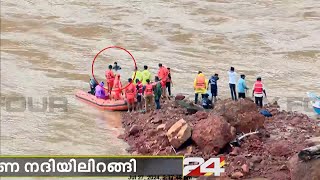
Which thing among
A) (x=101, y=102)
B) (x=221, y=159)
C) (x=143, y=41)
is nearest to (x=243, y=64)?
(x=143, y=41)

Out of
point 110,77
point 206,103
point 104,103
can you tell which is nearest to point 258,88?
point 206,103

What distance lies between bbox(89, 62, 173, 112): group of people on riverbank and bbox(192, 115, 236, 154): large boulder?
3.93 m

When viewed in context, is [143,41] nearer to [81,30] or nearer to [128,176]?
[81,30]

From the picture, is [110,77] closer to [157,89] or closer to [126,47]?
[157,89]

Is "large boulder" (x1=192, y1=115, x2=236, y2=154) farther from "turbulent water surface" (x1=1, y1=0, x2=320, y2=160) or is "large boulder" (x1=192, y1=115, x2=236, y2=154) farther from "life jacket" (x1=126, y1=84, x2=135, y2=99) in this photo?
"life jacket" (x1=126, y1=84, x2=135, y2=99)

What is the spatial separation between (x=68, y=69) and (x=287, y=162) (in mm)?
16099

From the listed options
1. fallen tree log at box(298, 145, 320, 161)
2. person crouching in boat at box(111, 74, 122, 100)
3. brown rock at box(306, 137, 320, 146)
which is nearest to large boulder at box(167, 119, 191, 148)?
brown rock at box(306, 137, 320, 146)

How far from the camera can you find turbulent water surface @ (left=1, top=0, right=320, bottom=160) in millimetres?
20906

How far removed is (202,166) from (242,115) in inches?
85.6

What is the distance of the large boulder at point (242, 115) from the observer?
17172 mm

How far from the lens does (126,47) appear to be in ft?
111

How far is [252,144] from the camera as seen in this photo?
653 inches

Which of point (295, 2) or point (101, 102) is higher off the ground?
point (295, 2)

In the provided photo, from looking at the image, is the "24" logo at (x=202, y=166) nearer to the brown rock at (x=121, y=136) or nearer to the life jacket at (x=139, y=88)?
the brown rock at (x=121, y=136)
